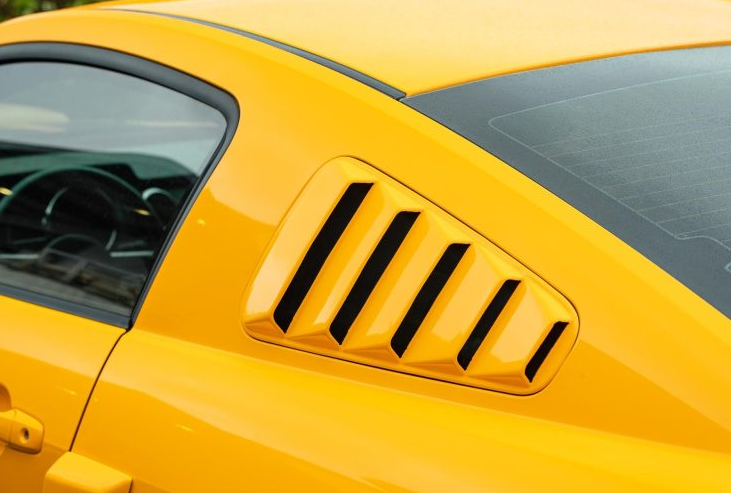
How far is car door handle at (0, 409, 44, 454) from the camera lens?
197cm

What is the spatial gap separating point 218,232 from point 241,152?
0.48 ft

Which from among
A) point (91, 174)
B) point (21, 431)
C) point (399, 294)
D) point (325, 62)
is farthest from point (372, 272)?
point (91, 174)

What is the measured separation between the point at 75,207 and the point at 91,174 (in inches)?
3.3

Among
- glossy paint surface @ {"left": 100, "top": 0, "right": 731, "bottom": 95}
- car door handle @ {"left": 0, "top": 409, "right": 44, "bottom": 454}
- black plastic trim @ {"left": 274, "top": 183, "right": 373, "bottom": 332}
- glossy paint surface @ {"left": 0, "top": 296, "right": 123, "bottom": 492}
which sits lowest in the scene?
car door handle @ {"left": 0, "top": 409, "right": 44, "bottom": 454}

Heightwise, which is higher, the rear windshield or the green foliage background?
the rear windshield

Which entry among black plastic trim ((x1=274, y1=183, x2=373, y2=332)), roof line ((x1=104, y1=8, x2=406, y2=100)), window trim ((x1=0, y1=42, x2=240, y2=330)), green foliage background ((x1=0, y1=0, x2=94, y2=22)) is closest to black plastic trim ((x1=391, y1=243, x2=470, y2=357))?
black plastic trim ((x1=274, y1=183, x2=373, y2=332))

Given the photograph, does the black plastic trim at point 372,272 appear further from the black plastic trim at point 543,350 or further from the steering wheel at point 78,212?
the steering wheel at point 78,212

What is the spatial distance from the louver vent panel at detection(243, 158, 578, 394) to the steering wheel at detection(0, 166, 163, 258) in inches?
20.8

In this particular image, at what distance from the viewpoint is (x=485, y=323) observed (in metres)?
1.61

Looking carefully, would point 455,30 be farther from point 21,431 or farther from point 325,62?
point 21,431

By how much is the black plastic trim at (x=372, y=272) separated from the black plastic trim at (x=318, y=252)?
70 mm

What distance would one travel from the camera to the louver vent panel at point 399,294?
5.12 feet

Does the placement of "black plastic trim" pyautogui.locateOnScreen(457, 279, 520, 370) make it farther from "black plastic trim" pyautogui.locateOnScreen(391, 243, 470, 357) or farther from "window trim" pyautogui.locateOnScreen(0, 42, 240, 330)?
"window trim" pyautogui.locateOnScreen(0, 42, 240, 330)

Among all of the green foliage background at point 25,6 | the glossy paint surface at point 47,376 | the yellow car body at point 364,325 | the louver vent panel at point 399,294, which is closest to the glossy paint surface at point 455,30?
the yellow car body at point 364,325
